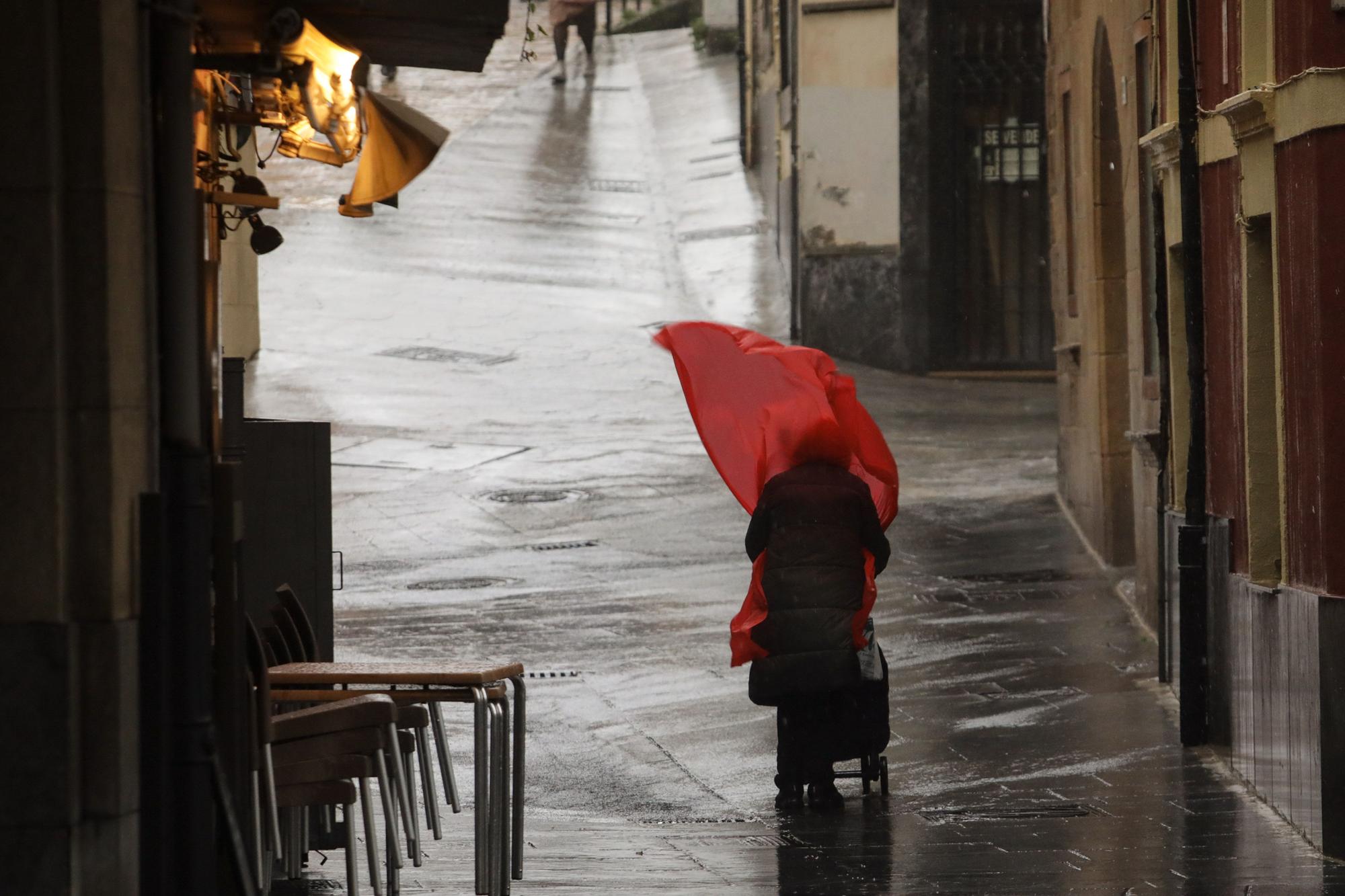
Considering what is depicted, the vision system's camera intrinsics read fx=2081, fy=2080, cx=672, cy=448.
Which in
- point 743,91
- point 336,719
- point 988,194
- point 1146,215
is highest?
point 743,91

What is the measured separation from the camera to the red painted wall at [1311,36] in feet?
25.2

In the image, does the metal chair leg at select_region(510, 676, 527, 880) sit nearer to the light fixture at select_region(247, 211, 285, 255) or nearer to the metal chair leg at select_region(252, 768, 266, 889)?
the metal chair leg at select_region(252, 768, 266, 889)

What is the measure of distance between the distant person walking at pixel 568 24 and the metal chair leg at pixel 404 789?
33.5m

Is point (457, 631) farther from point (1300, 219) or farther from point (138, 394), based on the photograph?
point (138, 394)

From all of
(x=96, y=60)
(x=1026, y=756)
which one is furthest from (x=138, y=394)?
(x=1026, y=756)

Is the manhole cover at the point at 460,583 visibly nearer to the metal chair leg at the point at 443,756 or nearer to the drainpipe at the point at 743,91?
the metal chair leg at the point at 443,756

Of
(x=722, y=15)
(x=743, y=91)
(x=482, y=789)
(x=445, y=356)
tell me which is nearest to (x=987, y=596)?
(x=482, y=789)

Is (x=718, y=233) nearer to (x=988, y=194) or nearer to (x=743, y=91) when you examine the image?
(x=743, y=91)

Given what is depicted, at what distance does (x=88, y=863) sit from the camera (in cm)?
521

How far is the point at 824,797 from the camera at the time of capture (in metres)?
8.80

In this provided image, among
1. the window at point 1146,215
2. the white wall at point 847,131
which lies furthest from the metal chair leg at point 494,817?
the white wall at point 847,131

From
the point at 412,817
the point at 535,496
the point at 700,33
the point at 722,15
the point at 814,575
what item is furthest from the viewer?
the point at 700,33

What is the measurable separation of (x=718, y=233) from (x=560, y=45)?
10.7 meters

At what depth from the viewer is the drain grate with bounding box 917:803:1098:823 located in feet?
27.7
